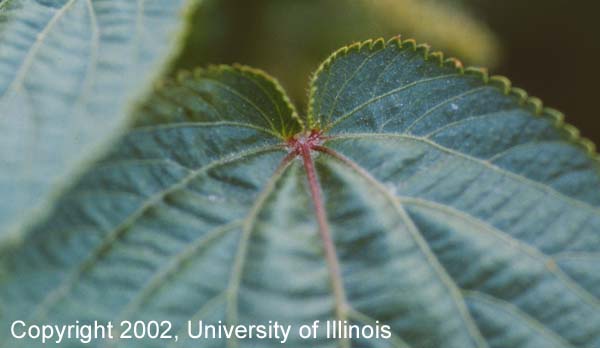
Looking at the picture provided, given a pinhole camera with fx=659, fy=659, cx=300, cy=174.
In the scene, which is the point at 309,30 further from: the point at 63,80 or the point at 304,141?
the point at 63,80

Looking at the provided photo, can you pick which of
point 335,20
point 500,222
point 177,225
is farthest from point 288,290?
point 335,20

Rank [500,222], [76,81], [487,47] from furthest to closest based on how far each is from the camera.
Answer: [487,47], [500,222], [76,81]

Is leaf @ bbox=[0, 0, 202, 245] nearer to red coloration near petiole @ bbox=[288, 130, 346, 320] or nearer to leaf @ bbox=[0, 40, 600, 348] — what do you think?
leaf @ bbox=[0, 40, 600, 348]

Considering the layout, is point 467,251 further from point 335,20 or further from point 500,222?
point 335,20

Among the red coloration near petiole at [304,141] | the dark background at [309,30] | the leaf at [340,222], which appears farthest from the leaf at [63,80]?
the dark background at [309,30]

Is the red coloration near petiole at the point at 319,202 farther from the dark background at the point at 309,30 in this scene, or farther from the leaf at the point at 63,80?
the dark background at the point at 309,30

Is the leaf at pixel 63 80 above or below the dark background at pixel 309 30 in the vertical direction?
below
